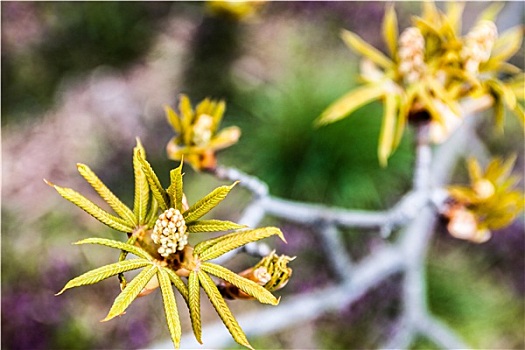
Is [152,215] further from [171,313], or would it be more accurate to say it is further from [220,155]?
[220,155]

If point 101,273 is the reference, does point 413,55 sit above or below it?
above

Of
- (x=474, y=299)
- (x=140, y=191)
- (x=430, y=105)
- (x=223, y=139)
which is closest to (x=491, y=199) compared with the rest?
(x=430, y=105)

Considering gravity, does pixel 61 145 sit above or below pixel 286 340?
above

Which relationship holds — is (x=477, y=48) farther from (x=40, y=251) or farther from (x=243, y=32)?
(x=40, y=251)

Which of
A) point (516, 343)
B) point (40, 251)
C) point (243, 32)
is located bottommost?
point (516, 343)

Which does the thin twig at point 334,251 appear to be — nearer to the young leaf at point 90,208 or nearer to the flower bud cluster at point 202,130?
the flower bud cluster at point 202,130

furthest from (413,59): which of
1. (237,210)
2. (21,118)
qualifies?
(21,118)

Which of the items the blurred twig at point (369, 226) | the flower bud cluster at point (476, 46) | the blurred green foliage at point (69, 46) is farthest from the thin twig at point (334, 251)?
the blurred green foliage at point (69, 46)
